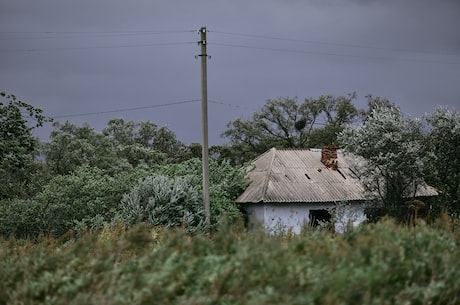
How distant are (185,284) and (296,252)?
113 cm

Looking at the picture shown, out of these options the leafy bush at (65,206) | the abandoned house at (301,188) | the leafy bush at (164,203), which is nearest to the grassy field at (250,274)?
the leafy bush at (164,203)

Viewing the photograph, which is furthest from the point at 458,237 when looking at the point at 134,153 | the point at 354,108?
the point at 354,108

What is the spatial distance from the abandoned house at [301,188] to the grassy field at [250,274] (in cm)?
2759

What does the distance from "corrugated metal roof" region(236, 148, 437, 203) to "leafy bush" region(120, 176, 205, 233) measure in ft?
20.0

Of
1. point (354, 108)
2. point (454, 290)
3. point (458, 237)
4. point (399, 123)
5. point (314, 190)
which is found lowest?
point (454, 290)

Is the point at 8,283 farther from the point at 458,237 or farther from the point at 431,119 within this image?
the point at 431,119

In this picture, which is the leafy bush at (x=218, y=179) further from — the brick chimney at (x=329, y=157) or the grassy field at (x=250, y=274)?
the grassy field at (x=250, y=274)

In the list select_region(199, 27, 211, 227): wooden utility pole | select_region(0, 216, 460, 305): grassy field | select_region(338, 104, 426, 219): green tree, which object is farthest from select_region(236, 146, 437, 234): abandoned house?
select_region(0, 216, 460, 305): grassy field

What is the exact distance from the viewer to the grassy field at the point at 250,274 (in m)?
4.64

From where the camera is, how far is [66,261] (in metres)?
5.45

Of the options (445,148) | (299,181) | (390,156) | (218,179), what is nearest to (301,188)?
(299,181)

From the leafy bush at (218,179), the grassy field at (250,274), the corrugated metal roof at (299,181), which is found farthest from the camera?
the corrugated metal roof at (299,181)

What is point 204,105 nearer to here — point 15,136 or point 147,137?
point 15,136

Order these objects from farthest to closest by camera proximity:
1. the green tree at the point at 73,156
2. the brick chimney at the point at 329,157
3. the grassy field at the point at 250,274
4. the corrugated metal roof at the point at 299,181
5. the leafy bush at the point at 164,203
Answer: the green tree at the point at 73,156
the brick chimney at the point at 329,157
the corrugated metal roof at the point at 299,181
the leafy bush at the point at 164,203
the grassy field at the point at 250,274
